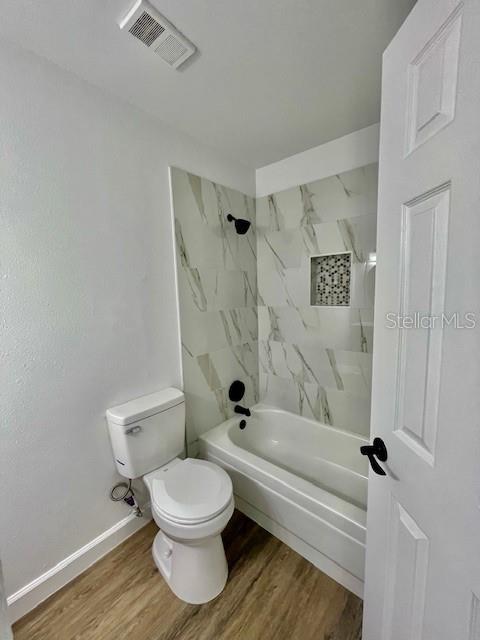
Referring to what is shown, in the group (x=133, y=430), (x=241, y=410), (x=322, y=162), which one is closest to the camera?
(x=133, y=430)

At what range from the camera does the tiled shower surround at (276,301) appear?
173cm

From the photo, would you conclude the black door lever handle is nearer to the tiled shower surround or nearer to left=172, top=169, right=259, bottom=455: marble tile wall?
the tiled shower surround

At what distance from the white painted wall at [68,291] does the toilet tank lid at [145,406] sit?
62 millimetres

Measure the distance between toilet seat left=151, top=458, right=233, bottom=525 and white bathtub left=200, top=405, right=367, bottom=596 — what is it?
0.90 feet

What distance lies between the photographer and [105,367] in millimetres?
1379

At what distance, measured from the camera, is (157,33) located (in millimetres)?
1003

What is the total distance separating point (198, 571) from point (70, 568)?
2.14 ft

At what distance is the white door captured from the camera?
0.48m

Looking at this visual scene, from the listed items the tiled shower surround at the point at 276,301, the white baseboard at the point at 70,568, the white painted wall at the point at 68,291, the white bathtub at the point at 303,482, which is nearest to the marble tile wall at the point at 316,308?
the tiled shower surround at the point at 276,301

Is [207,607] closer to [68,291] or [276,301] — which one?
[68,291]

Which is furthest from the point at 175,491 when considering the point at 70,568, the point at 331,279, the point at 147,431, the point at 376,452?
the point at 331,279

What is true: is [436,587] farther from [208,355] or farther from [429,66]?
[208,355]

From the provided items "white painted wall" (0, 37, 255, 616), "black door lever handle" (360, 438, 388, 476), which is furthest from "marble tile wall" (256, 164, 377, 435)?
"black door lever handle" (360, 438, 388, 476)

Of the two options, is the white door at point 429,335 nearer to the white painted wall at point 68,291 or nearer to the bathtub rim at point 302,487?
the bathtub rim at point 302,487
